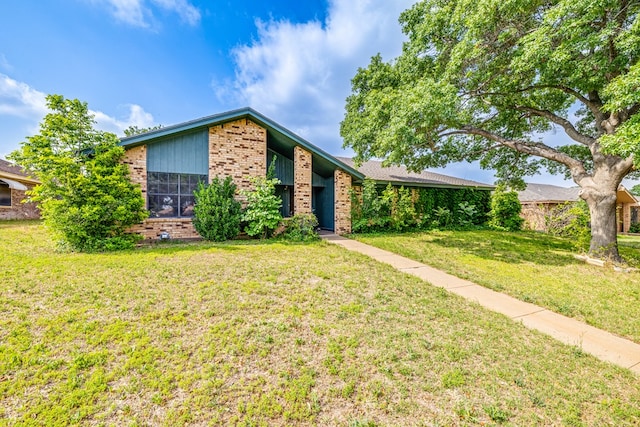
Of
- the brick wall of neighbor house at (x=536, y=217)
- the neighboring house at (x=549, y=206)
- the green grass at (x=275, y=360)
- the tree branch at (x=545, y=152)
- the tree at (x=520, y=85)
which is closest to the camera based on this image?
the green grass at (x=275, y=360)

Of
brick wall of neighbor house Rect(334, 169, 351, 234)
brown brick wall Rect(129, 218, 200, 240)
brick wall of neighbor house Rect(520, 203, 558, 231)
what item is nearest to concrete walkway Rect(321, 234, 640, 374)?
brick wall of neighbor house Rect(334, 169, 351, 234)

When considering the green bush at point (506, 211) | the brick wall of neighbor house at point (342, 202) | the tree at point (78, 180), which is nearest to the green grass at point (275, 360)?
the tree at point (78, 180)

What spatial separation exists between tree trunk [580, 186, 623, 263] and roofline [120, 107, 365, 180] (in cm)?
868

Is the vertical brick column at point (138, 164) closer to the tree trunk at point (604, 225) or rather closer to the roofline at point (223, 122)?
the roofline at point (223, 122)

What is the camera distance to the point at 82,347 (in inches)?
116

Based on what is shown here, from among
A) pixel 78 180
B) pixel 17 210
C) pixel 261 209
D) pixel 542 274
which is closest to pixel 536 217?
pixel 542 274

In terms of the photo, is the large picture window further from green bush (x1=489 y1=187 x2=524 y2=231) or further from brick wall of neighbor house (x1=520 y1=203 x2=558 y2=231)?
brick wall of neighbor house (x1=520 y1=203 x2=558 y2=231)

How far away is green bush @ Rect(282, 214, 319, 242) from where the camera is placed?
10.0 m

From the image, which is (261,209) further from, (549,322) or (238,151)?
(549,322)

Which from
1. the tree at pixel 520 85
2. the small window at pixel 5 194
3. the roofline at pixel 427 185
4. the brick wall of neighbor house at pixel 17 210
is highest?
the tree at pixel 520 85

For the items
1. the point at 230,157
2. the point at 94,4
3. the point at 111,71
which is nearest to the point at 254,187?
the point at 230,157

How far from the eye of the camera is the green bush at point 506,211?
622 inches

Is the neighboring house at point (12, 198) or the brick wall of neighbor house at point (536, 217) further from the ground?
the neighboring house at point (12, 198)

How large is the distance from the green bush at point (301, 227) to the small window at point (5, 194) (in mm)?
18076
